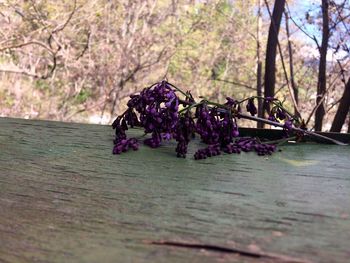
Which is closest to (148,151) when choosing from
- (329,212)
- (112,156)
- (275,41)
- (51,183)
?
(112,156)

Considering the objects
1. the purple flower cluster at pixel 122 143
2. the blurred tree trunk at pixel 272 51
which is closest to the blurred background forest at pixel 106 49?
the blurred tree trunk at pixel 272 51

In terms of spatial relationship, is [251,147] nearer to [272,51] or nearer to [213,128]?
[213,128]

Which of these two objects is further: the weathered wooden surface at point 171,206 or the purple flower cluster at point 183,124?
the purple flower cluster at point 183,124

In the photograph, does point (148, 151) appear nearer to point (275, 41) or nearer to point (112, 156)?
point (112, 156)

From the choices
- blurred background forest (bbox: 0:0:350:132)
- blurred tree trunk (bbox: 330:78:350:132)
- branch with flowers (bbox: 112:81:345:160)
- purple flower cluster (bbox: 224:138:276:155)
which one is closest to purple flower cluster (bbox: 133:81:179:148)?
branch with flowers (bbox: 112:81:345:160)

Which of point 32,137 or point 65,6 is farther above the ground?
point 65,6

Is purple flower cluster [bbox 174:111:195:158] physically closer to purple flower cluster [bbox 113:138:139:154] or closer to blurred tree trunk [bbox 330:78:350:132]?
purple flower cluster [bbox 113:138:139:154]

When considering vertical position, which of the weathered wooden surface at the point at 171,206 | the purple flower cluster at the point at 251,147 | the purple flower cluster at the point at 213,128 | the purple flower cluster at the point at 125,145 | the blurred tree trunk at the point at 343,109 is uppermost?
the blurred tree trunk at the point at 343,109

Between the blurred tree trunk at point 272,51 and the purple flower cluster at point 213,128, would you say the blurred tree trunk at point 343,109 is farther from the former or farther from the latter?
the purple flower cluster at point 213,128
